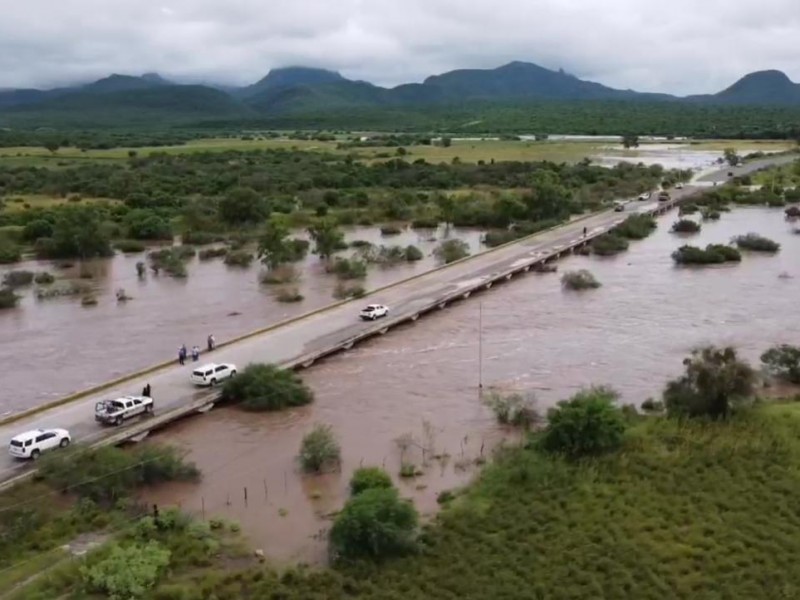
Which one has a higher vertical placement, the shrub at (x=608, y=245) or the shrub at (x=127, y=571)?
→ the shrub at (x=127, y=571)

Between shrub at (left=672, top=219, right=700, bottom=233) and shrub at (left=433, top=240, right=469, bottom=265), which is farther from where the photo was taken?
shrub at (left=672, top=219, right=700, bottom=233)

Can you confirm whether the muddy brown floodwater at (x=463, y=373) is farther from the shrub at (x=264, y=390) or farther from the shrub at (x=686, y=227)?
the shrub at (x=686, y=227)

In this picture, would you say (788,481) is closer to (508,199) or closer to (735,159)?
(508,199)

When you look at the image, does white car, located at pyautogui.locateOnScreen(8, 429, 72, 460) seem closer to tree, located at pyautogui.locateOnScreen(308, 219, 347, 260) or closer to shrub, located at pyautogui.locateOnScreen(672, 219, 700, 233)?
tree, located at pyautogui.locateOnScreen(308, 219, 347, 260)

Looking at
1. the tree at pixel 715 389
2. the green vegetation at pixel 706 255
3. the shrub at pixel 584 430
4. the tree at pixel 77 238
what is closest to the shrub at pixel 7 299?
the tree at pixel 77 238

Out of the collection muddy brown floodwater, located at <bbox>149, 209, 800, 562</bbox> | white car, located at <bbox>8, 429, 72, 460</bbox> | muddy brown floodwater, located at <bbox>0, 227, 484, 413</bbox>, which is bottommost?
muddy brown floodwater, located at <bbox>0, 227, 484, 413</bbox>

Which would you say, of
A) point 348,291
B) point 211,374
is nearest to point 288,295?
point 348,291

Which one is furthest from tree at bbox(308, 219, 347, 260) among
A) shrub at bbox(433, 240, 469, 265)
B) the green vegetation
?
the green vegetation

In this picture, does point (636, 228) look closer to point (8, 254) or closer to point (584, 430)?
point (8, 254)
